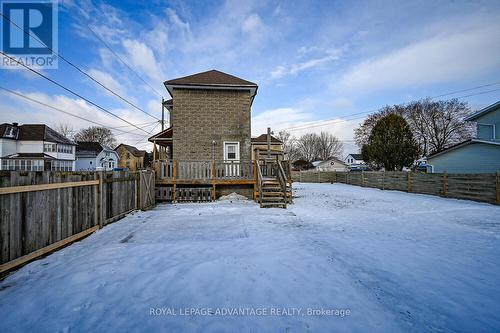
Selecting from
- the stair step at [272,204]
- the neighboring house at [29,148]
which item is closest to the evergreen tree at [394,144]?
the stair step at [272,204]

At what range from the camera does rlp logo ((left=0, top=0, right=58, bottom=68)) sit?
24.5ft

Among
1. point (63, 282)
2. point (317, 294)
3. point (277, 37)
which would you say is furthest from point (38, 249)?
point (277, 37)

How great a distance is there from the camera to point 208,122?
1245 centimetres

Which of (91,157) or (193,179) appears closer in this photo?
(193,179)

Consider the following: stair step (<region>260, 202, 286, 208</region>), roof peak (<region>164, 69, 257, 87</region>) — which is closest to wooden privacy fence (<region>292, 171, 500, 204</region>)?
stair step (<region>260, 202, 286, 208</region>)

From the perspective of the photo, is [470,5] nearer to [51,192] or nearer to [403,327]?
[403,327]

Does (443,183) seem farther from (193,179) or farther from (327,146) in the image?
(327,146)

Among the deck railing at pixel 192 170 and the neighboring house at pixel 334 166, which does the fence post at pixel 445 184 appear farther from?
Result: the neighboring house at pixel 334 166

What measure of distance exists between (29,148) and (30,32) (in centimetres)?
3917

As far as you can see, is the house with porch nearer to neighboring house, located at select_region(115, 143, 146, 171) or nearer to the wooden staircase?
the wooden staircase

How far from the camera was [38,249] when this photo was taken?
12.4 feet

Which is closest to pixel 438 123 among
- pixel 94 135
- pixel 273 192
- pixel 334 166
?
pixel 334 166

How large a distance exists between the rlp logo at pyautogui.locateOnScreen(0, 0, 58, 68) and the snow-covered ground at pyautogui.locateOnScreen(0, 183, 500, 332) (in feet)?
27.5

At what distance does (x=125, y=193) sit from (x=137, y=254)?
4.11 metres
